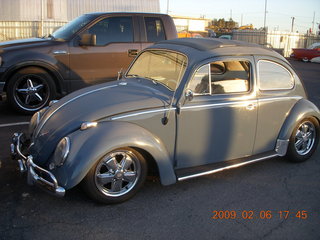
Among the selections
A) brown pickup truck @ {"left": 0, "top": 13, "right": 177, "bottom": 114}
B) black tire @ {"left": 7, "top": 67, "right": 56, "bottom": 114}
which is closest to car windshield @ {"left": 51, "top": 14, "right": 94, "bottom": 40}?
brown pickup truck @ {"left": 0, "top": 13, "right": 177, "bottom": 114}

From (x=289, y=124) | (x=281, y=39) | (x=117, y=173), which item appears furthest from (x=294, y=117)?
(x=281, y=39)

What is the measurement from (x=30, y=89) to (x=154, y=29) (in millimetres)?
2878

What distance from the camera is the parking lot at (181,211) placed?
3.14 m

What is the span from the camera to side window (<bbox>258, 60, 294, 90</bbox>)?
4.38m

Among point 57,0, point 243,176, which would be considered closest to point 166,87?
point 243,176

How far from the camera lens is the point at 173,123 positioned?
147 inches

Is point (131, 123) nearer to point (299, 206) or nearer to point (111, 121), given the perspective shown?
point (111, 121)

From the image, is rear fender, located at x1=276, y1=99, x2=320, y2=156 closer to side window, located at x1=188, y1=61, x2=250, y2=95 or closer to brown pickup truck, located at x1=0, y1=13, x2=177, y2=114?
side window, located at x1=188, y1=61, x2=250, y2=95

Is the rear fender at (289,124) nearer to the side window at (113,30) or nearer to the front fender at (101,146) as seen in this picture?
the front fender at (101,146)

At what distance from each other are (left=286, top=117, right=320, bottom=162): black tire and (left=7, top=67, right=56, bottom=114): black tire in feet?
14.9

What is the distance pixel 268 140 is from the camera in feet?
14.6

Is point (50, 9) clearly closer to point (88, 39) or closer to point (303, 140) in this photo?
point (88, 39)

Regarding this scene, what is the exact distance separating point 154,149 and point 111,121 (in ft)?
1.73

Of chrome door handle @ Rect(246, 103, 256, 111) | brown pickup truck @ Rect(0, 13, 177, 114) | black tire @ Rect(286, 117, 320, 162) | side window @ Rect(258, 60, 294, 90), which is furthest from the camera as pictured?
brown pickup truck @ Rect(0, 13, 177, 114)
